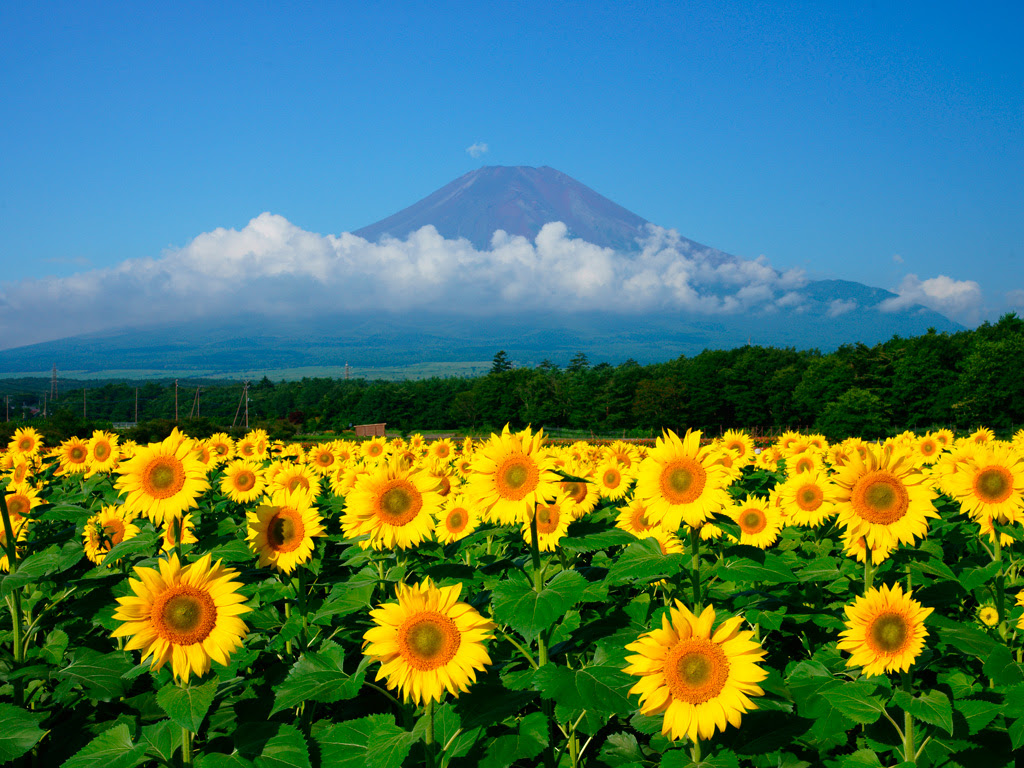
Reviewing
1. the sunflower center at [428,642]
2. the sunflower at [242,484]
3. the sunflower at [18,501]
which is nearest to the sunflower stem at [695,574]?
the sunflower center at [428,642]

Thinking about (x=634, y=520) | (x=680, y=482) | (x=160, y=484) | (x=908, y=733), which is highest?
(x=680, y=482)

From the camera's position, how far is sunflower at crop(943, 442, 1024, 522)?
16.7ft

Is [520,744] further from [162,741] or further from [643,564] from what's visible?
[162,741]

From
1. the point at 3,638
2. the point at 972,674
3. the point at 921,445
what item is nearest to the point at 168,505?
the point at 3,638

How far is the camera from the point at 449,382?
5177 inches

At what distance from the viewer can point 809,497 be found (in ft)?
23.2

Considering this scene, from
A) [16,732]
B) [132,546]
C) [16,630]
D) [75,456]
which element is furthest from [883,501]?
[75,456]

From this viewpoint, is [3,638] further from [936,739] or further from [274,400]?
[274,400]

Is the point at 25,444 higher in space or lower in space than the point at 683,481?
lower

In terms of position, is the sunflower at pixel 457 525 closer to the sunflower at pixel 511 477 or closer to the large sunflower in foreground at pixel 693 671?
the sunflower at pixel 511 477

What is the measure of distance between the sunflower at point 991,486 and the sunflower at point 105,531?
7.00 metres

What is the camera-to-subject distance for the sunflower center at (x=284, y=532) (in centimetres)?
452

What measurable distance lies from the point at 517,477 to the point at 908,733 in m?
2.45

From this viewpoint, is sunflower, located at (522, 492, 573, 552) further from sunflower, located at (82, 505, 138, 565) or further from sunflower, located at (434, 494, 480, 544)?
sunflower, located at (82, 505, 138, 565)
